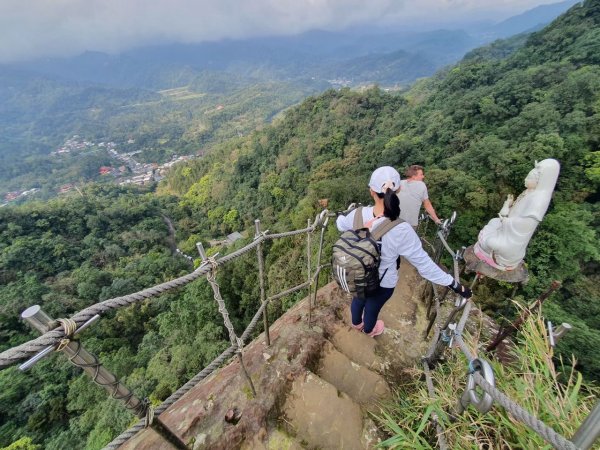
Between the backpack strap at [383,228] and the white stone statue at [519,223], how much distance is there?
5.94ft

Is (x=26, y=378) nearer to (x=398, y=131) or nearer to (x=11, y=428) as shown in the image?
(x=11, y=428)

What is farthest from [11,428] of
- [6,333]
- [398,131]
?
[398,131]

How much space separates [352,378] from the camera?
2787 mm

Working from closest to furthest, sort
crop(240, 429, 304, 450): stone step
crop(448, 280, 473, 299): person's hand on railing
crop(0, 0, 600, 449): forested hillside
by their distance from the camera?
crop(240, 429, 304, 450): stone step, crop(448, 280, 473, 299): person's hand on railing, crop(0, 0, 600, 449): forested hillside

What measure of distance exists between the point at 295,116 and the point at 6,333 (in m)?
40.2

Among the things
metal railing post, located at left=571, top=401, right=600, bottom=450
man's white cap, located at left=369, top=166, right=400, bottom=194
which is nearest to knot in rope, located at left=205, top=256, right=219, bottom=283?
man's white cap, located at left=369, top=166, right=400, bottom=194

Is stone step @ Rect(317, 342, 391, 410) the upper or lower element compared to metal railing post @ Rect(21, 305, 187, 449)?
lower

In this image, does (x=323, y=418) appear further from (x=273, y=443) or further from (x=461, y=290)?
(x=461, y=290)

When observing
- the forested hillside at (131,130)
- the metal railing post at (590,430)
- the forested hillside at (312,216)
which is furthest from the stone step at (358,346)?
the forested hillside at (131,130)

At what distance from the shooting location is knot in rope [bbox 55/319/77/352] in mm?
952

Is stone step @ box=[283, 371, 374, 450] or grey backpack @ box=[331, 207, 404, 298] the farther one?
grey backpack @ box=[331, 207, 404, 298]

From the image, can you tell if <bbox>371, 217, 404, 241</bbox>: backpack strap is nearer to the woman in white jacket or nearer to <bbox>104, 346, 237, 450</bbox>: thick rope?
the woman in white jacket

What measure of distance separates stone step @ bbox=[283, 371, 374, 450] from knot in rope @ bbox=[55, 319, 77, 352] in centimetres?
188

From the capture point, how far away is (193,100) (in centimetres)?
17512
